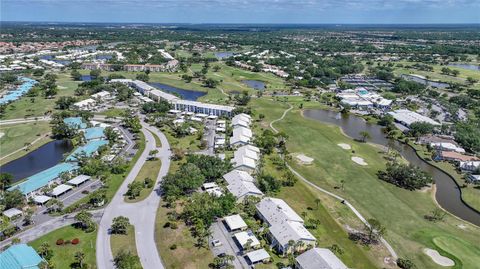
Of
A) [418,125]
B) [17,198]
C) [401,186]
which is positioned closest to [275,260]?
[401,186]

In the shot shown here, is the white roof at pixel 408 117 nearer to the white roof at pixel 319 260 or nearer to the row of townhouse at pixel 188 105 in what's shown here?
the row of townhouse at pixel 188 105

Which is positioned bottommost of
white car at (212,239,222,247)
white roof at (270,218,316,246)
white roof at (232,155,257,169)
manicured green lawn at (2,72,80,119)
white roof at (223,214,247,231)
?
white car at (212,239,222,247)

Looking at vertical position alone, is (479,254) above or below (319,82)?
below

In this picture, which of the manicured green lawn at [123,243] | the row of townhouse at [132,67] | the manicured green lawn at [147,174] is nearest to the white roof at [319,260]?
the manicured green lawn at [123,243]

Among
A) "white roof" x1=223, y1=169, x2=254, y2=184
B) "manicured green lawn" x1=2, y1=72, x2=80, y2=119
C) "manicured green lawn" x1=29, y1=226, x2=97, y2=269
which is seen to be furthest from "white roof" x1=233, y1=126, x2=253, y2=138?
"manicured green lawn" x1=2, y1=72, x2=80, y2=119

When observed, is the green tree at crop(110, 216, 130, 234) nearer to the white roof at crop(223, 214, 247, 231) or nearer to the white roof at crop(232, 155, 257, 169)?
the white roof at crop(223, 214, 247, 231)

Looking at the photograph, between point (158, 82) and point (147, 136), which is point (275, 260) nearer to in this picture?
point (147, 136)
